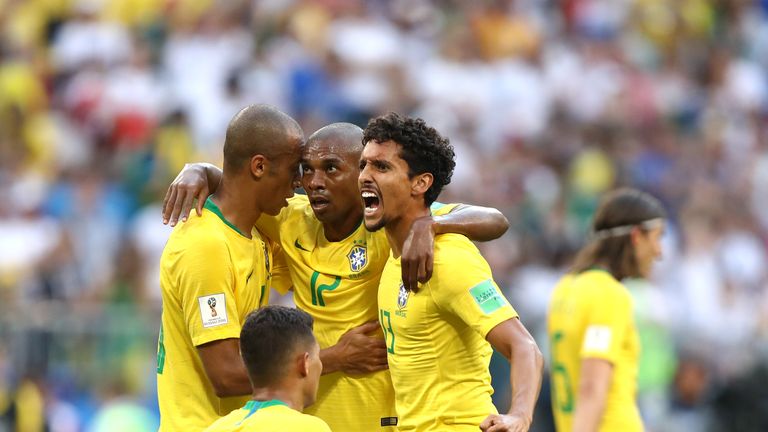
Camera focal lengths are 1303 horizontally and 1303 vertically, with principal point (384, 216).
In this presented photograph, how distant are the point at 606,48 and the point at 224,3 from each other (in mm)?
4722

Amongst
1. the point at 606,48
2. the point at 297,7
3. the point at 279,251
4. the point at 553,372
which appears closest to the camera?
the point at 279,251

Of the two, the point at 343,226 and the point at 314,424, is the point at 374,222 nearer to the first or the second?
the point at 343,226

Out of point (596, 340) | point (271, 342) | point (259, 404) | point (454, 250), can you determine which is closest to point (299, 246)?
point (454, 250)

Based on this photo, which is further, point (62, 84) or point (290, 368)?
point (62, 84)

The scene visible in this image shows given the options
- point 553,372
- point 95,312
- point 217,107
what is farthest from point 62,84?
point 553,372

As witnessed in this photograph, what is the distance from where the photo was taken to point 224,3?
49.6 feet

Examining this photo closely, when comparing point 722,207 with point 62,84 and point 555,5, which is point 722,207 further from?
point 62,84

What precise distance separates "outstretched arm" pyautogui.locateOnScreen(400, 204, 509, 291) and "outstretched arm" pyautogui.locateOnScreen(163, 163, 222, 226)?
3.30 ft

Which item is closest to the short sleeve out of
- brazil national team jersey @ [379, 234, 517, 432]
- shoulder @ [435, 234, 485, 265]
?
brazil national team jersey @ [379, 234, 517, 432]

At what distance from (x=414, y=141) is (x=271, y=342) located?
1203 mm

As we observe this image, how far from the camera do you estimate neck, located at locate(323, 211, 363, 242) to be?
20.2 ft

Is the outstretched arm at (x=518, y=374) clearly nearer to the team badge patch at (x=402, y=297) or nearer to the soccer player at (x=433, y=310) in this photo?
the soccer player at (x=433, y=310)

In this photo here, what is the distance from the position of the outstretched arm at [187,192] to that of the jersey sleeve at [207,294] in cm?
25

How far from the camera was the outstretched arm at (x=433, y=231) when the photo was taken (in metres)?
5.45
